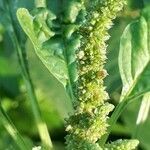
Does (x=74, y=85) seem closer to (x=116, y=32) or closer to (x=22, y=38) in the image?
(x=22, y=38)

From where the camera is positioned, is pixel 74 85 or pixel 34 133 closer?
pixel 74 85

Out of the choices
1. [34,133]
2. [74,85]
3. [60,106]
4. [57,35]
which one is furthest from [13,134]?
[34,133]

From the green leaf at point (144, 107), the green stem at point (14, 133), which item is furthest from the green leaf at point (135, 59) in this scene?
the green stem at point (14, 133)

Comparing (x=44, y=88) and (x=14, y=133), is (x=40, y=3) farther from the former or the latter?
(x=44, y=88)

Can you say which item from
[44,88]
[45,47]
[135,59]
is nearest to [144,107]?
[135,59]

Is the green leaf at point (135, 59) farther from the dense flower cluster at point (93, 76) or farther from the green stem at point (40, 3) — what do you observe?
the green stem at point (40, 3)

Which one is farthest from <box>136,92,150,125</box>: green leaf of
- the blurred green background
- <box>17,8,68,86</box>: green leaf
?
<box>17,8,68,86</box>: green leaf
